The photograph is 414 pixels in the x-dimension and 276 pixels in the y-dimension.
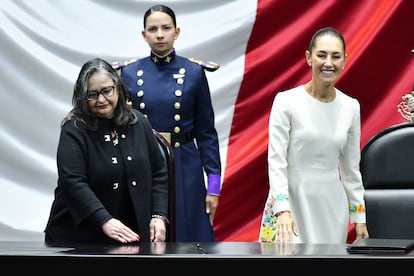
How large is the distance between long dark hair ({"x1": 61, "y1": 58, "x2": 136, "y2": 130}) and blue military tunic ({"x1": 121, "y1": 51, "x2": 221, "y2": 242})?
62cm

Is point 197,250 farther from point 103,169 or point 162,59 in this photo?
point 162,59

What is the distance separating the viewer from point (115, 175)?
2.85 m

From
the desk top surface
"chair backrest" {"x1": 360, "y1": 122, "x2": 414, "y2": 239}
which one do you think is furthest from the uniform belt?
the desk top surface

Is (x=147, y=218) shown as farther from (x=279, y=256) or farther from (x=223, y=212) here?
(x=223, y=212)

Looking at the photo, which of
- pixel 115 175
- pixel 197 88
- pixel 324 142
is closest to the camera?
pixel 115 175

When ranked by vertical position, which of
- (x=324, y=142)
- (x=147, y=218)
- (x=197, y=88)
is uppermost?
(x=197, y=88)

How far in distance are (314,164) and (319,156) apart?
0.10ft

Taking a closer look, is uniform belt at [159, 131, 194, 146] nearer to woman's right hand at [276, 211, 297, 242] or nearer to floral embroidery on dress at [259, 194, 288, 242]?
floral embroidery on dress at [259, 194, 288, 242]

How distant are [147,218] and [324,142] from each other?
2.37 feet

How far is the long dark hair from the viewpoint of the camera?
2875 millimetres

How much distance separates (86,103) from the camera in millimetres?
2877

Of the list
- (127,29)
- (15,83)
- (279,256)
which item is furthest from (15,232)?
(279,256)

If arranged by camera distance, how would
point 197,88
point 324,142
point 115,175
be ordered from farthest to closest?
point 197,88
point 324,142
point 115,175

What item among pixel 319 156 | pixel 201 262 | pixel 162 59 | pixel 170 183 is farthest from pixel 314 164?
pixel 201 262
